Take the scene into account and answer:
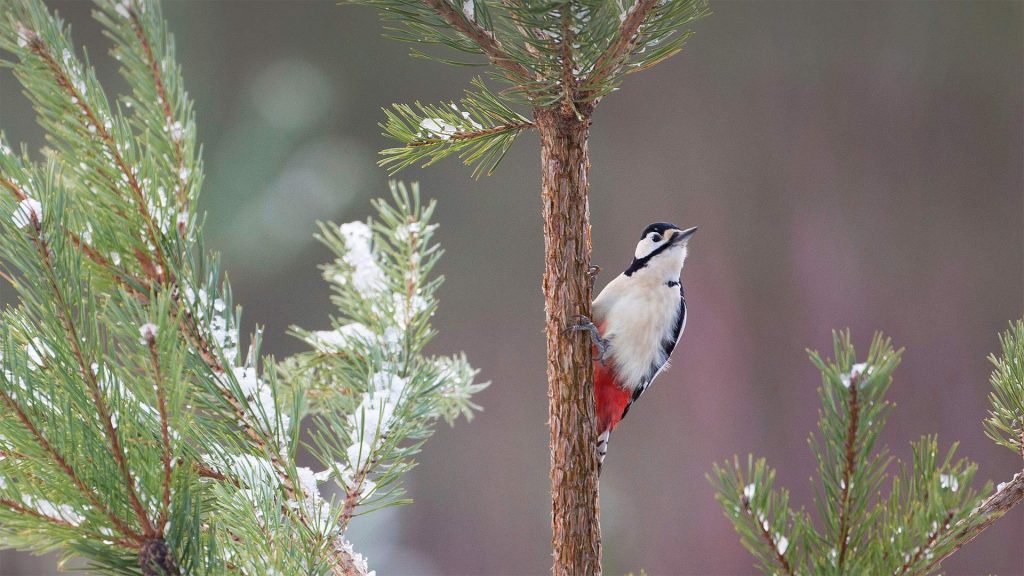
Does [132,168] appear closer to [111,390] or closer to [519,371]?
[111,390]

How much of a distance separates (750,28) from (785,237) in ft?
1.97

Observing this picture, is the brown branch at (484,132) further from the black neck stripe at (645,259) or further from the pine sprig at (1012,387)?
the black neck stripe at (645,259)

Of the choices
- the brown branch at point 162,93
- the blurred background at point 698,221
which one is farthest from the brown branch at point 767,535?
the blurred background at point 698,221

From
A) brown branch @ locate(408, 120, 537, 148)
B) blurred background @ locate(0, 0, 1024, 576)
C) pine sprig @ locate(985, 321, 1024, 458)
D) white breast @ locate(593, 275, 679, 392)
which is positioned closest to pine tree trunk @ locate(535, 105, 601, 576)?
brown branch @ locate(408, 120, 537, 148)

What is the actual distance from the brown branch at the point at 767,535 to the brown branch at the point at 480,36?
23 cm

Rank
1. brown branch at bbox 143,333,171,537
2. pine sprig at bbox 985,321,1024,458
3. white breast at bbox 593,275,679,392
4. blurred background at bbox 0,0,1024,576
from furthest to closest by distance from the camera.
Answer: blurred background at bbox 0,0,1024,576
white breast at bbox 593,275,679,392
pine sprig at bbox 985,321,1024,458
brown branch at bbox 143,333,171,537

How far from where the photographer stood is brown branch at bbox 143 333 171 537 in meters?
0.31

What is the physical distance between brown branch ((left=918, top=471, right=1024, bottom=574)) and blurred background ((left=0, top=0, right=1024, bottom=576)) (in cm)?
175

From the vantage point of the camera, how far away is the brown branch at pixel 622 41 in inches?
14.9

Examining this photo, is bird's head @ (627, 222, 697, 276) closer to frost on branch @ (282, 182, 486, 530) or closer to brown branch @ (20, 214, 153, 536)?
frost on branch @ (282, 182, 486, 530)

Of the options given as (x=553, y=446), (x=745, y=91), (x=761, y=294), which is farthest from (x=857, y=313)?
(x=553, y=446)

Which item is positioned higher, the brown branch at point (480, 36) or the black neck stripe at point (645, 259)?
the brown branch at point (480, 36)

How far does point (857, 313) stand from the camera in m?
2.06

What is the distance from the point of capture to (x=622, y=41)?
0.38m
